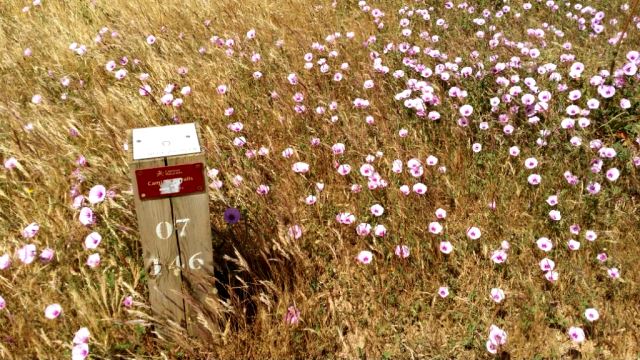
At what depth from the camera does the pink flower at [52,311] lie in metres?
1.95

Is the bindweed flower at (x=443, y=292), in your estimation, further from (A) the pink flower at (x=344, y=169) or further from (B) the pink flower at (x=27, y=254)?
(B) the pink flower at (x=27, y=254)

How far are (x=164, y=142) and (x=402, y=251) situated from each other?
1.28 metres

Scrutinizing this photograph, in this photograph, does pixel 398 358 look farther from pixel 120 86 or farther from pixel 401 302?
pixel 120 86

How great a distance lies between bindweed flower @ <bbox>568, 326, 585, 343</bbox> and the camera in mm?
2102

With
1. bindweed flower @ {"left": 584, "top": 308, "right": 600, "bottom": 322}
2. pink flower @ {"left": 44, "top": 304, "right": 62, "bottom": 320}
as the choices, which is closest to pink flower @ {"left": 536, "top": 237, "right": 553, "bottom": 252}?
bindweed flower @ {"left": 584, "top": 308, "right": 600, "bottom": 322}

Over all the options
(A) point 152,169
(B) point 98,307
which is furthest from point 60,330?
(A) point 152,169

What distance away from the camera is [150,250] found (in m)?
1.83

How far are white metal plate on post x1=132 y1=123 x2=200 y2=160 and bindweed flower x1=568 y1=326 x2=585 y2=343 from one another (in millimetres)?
1760

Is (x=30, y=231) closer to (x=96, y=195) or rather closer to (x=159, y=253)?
(x=96, y=195)

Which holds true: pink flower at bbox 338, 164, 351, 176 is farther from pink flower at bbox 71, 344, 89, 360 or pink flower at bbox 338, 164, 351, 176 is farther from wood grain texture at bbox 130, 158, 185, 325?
pink flower at bbox 71, 344, 89, 360

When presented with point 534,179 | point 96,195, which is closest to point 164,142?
point 96,195

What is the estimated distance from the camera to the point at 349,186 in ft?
9.65

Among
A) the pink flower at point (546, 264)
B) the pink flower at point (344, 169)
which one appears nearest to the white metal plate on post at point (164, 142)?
the pink flower at point (344, 169)

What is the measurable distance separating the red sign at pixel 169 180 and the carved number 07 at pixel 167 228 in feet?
0.42
